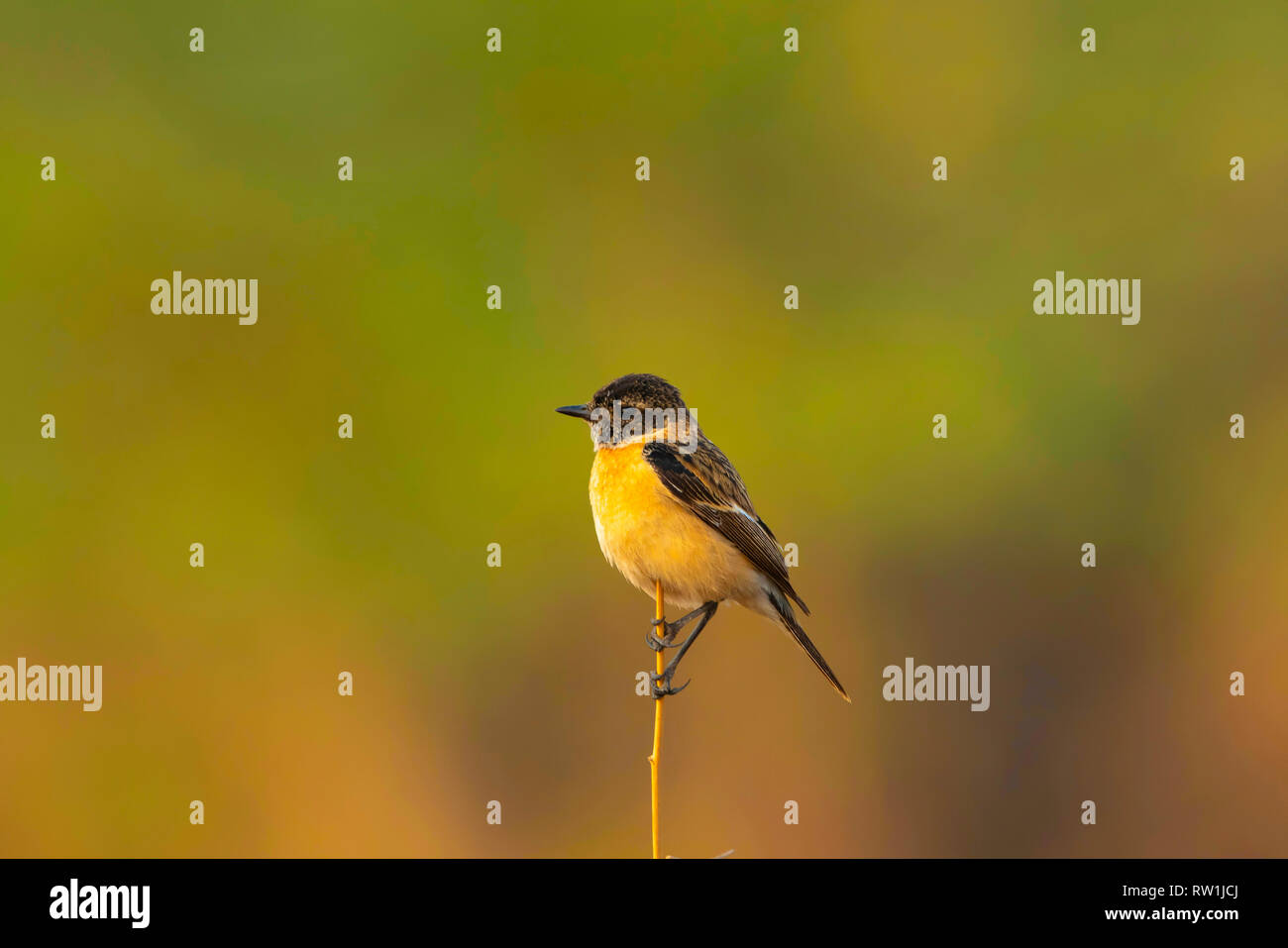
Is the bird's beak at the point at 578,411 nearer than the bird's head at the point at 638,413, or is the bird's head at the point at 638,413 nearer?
the bird's beak at the point at 578,411

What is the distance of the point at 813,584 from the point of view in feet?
40.4

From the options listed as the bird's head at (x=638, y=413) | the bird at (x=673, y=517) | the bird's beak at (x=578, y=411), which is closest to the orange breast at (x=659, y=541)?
the bird at (x=673, y=517)

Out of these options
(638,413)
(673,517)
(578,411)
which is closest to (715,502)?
(673,517)

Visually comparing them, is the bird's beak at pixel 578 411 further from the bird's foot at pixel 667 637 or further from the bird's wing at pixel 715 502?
the bird's foot at pixel 667 637

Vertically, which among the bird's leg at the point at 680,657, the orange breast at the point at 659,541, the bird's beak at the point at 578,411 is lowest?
the bird's leg at the point at 680,657

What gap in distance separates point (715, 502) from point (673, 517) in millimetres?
265

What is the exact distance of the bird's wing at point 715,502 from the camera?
6.32m

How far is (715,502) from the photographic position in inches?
252

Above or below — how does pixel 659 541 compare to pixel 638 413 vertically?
A: below

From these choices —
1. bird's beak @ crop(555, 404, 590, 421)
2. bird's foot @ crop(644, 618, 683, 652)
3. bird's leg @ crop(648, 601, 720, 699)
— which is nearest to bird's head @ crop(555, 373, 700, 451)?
bird's beak @ crop(555, 404, 590, 421)

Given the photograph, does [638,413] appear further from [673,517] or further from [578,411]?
[673,517]

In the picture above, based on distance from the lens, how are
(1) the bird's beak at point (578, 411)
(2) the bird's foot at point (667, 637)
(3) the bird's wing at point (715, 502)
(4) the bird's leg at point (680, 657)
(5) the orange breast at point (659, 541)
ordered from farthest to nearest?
→ (3) the bird's wing at point (715, 502) < (5) the orange breast at point (659, 541) < (1) the bird's beak at point (578, 411) < (2) the bird's foot at point (667, 637) < (4) the bird's leg at point (680, 657)

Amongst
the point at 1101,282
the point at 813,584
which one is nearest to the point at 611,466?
the point at 813,584

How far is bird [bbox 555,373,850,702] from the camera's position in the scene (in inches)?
245
